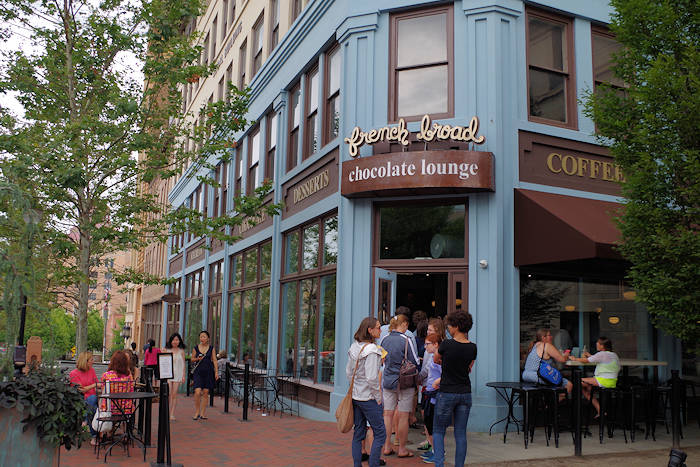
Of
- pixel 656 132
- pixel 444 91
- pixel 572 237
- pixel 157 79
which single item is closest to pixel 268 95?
pixel 157 79

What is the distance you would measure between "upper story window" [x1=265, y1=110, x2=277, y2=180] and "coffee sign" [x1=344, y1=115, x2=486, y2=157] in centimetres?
625

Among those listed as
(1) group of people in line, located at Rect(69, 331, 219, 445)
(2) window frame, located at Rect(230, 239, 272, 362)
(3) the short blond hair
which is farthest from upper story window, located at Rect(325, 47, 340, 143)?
(3) the short blond hair

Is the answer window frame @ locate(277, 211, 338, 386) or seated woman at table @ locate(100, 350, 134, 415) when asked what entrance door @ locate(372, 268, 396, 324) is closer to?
window frame @ locate(277, 211, 338, 386)

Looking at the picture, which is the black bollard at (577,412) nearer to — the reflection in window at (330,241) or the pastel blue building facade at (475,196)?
the pastel blue building facade at (475,196)

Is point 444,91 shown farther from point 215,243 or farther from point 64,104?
point 215,243

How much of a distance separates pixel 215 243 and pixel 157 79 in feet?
38.9

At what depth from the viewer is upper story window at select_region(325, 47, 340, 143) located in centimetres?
1359

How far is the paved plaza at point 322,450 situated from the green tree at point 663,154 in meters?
2.02

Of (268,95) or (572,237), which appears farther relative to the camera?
(268,95)

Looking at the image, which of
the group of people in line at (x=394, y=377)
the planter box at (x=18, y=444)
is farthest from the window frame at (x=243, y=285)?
the planter box at (x=18, y=444)

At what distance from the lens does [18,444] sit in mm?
→ 5809

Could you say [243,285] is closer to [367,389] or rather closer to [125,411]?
[125,411]

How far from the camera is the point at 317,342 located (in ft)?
44.7

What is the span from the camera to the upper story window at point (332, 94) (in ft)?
44.6
